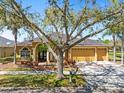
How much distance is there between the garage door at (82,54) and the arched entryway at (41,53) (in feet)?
16.0

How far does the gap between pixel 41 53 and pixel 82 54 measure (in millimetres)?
7177

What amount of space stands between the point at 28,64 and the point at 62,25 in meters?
12.0

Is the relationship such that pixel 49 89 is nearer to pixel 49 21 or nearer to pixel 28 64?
pixel 49 21

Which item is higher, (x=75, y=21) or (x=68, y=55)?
(x=75, y=21)

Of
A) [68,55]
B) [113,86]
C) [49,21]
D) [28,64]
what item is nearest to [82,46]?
[68,55]

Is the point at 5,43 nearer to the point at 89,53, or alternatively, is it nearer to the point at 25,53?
the point at 25,53

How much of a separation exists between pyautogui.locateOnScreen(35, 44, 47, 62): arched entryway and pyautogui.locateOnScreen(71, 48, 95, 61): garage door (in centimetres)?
489

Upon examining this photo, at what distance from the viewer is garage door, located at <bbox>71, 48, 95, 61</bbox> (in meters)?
41.7

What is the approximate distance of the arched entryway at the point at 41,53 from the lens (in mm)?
39903

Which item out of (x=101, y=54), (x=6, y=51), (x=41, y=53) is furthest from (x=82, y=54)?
(x=6, y=51)

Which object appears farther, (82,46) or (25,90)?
(82,46)

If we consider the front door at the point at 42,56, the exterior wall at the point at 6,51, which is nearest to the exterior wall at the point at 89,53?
the front door at the point at 42,56

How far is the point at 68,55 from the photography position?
135ft

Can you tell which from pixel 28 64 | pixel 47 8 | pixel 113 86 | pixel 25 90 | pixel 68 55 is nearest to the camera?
pixel 25 90
